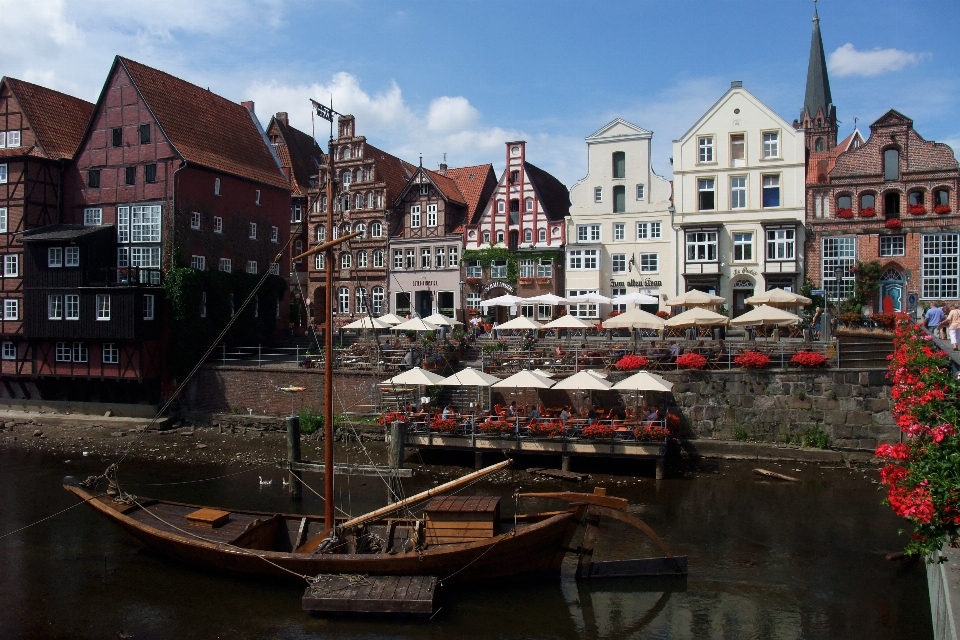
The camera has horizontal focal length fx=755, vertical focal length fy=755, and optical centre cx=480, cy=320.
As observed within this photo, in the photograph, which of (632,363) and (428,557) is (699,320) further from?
(428,557)

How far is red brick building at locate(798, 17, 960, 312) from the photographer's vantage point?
118ft

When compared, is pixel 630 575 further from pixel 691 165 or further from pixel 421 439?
pixel 691 165

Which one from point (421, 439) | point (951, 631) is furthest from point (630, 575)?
point (421, 439)

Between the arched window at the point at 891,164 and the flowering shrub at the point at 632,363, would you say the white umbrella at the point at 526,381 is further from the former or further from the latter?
the arched window at the point at 891,164

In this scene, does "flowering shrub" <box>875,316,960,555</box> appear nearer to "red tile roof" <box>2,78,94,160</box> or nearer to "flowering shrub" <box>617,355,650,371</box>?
"flowering shrub" <box>617,355,650,371</box>

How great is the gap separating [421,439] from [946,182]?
2788 cm

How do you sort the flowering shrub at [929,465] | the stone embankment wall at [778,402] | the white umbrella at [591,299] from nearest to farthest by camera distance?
the flowering shrub at [929,465] → the stone embankment wall at [778,402] → the white umbrella at [591,299]

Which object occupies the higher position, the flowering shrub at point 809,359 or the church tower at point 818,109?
the church tower at point 818,109

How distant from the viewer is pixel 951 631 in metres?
8.48

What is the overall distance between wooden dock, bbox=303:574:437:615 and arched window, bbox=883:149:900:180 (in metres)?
32.3

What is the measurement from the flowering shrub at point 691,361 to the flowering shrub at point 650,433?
469 centimetres

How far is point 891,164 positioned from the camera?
3678cm

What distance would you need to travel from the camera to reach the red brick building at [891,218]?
35.9 metres

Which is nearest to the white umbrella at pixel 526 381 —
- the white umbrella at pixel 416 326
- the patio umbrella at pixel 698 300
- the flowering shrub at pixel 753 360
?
the flowering shrub at pixel 753 360
